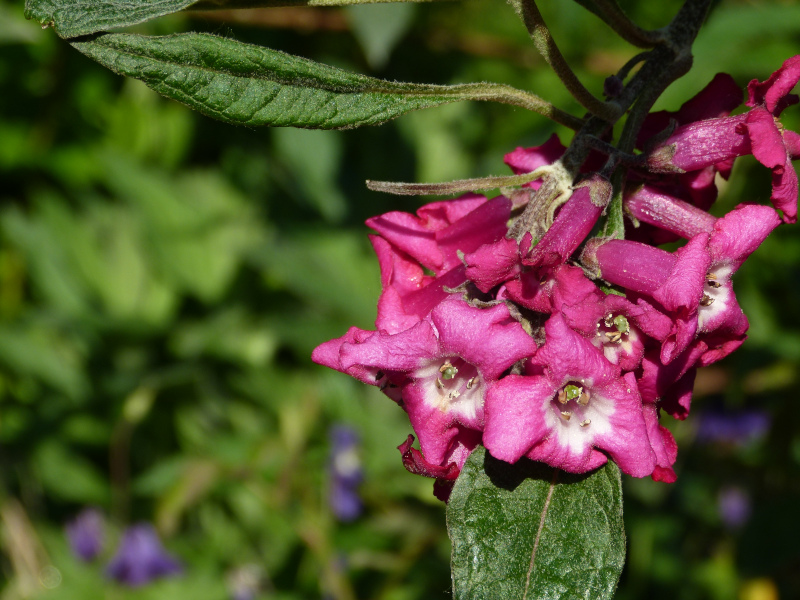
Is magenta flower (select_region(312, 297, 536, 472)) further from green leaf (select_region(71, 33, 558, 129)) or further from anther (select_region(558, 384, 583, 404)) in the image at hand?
green leaf (select_region(71, 33, 558, 129))

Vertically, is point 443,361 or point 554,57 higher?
point 554,57

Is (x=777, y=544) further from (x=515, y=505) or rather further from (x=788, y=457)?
(x=515, y=505)

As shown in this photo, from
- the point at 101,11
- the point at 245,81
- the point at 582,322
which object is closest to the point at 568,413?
the point at 582,322

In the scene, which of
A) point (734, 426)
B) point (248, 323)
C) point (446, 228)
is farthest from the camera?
point (248, 323)

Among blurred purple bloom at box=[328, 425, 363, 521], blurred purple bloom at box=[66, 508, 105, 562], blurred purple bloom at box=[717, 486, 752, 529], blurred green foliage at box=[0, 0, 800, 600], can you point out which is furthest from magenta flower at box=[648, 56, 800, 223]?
blurred purple bloom at box=[66, 508, 105, 562]

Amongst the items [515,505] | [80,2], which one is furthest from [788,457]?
[80,2]

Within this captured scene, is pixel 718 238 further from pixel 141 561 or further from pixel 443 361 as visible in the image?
pixel 141 561

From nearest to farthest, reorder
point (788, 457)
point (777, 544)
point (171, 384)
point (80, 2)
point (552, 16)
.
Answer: point (80, 2) < point (777, 544) < point (788, 457) < point (171, 384) < point (552, 16)
